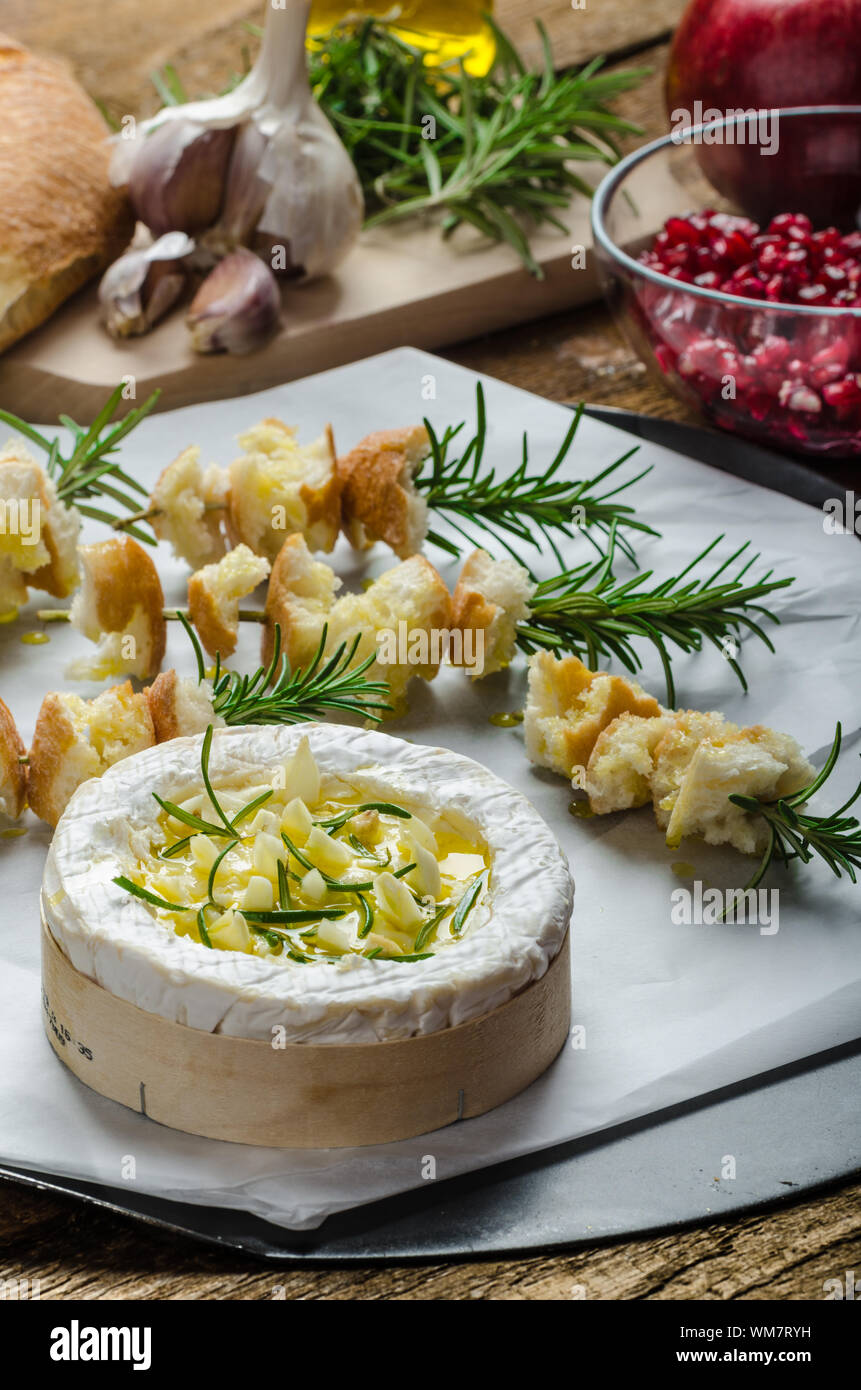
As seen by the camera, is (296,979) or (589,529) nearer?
(296,979)

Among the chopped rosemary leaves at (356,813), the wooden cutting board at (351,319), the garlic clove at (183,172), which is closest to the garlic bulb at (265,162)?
the garlic clove at (183,172)

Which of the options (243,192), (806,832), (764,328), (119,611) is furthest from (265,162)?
(806,832)

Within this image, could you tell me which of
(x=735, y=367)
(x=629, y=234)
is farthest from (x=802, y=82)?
(x=735, y=367)

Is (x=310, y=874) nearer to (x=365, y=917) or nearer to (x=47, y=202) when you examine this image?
(x=365, y=917)

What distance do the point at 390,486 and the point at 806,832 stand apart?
0.54 m

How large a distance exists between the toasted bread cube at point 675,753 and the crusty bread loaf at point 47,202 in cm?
104

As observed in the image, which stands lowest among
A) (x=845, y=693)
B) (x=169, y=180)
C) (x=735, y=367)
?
(x=845, y=693)

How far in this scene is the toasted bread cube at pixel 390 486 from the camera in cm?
138

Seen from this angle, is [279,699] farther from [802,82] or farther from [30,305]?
[802,82]

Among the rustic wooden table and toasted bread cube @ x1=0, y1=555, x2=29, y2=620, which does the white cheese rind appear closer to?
the rustic wooden table

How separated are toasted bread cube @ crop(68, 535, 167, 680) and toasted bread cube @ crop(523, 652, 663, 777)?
345mm

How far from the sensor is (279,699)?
3.83 feet

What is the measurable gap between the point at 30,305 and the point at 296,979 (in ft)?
4.01

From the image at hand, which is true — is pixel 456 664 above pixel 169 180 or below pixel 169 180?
below
